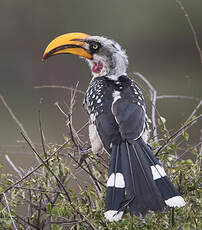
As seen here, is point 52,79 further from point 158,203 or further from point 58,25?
point 158,203

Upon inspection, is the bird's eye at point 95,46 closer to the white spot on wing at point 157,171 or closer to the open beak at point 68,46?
the open beak at point 68,46

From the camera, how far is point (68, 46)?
3566 mm

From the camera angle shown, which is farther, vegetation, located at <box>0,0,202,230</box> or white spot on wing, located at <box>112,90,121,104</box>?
white spot on wing, located at <box>112,90,121,104</box>

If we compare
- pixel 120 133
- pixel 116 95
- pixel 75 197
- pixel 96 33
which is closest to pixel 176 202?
pixel 75 197

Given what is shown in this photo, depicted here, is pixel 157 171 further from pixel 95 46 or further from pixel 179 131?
pixel 95 46

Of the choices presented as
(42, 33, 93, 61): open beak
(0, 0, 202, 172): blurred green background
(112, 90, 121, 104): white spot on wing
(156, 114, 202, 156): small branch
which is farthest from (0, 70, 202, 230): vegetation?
(0, 0, 202, 172): blurred green background

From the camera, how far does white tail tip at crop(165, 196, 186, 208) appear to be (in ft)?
8.12

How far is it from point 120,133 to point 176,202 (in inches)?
24.6

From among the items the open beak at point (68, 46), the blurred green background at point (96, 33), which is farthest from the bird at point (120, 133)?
the blurred green background at point (96, 33)

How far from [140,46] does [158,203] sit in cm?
829

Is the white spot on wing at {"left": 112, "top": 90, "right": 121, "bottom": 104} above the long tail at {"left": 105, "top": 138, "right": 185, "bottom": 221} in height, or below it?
above

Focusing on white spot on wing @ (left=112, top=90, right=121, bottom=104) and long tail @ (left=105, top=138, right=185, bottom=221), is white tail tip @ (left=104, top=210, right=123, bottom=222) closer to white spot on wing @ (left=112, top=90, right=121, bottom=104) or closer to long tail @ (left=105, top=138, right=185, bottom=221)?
long tail @ (left=105, top=138, right=185, bottom=221)

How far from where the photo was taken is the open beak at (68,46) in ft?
11.5

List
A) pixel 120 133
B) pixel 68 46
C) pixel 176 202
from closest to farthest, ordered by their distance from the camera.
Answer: pixel 176 202 → pixel 120 133 → pixel 68 46
